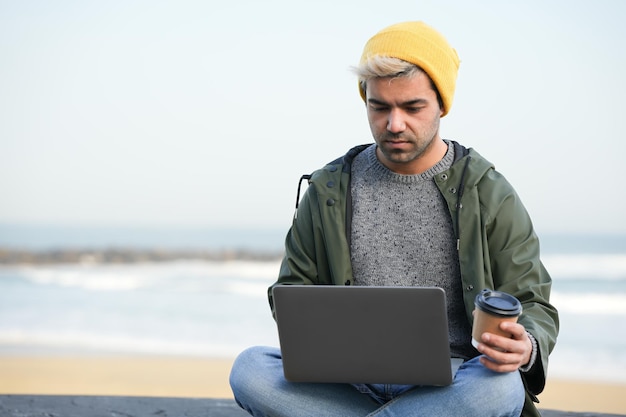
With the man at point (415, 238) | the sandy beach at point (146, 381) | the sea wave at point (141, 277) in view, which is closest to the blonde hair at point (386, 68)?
the man at point (415, 238)

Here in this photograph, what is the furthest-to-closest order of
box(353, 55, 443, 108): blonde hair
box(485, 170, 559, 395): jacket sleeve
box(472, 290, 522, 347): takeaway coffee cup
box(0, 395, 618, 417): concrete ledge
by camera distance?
box(0, 395, 618, 417): concrete ledge < box(353, 55, 443, 108): blonde hair < box(485, 170, 559, 395): jacket sleeve < box(472, 290, 522, 347): takeaway coffee cup

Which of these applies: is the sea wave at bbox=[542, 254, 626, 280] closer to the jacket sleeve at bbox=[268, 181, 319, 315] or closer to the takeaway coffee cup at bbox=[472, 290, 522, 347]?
the jacket sleeve at bbox=[268, 181, 319, 315]

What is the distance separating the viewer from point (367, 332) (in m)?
2.01

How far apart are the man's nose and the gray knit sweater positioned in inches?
8.7

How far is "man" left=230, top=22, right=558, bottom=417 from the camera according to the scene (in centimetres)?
217

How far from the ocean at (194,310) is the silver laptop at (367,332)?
4.34m

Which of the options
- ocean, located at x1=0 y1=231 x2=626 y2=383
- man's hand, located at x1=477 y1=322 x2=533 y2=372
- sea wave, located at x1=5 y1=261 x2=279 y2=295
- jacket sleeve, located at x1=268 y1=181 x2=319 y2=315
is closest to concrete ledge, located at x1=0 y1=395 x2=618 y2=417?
jacket sleeve, located at x1=268 y1=181 x2=319 y2=315

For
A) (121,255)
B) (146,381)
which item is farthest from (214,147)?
(146,381)

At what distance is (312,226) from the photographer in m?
2.57

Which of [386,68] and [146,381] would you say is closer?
[386,68]

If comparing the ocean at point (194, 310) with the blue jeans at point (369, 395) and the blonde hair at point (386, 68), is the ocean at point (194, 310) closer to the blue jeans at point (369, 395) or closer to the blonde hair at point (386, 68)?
the blue jeans at point (369, 395)

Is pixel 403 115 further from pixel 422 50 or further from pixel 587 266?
pixel 587 266

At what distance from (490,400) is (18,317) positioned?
718 centimetres

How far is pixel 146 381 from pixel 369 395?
3.58 meters
